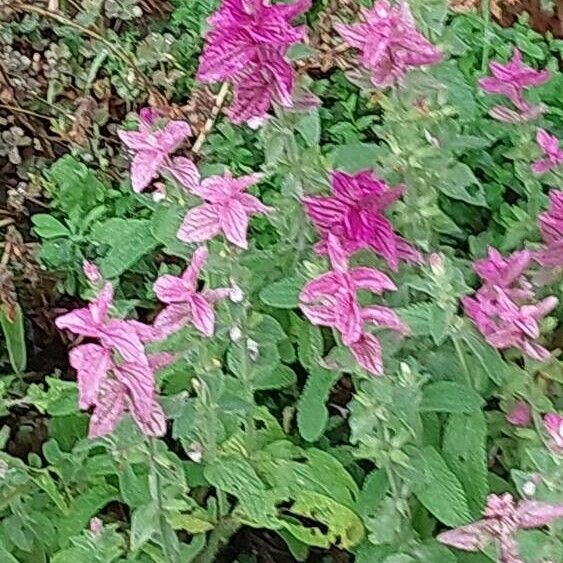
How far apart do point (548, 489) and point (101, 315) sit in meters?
0.27

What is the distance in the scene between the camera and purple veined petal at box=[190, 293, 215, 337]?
0.71m

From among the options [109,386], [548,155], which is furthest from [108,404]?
[548,155]

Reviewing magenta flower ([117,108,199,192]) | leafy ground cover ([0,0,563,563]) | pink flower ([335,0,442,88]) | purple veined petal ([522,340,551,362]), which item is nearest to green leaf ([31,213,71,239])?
leafy ground cover ([0,0,563,563])

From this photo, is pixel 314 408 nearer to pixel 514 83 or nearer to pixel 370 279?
pixel 370 279

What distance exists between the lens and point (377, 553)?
0.79 m

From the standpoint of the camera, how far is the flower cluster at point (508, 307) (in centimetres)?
75

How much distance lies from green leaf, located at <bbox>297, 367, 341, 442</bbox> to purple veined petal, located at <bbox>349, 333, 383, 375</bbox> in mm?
105

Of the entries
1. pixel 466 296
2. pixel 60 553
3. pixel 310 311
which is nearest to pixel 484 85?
pixel 466 296

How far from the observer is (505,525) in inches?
26.5

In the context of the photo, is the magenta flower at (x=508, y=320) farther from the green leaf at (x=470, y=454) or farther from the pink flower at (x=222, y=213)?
the pink flower at (x=222, y=213)

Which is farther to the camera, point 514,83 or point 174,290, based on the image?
point 514,83

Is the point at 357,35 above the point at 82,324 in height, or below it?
above

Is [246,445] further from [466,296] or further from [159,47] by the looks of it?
[159,47]

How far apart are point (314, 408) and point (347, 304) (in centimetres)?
13
